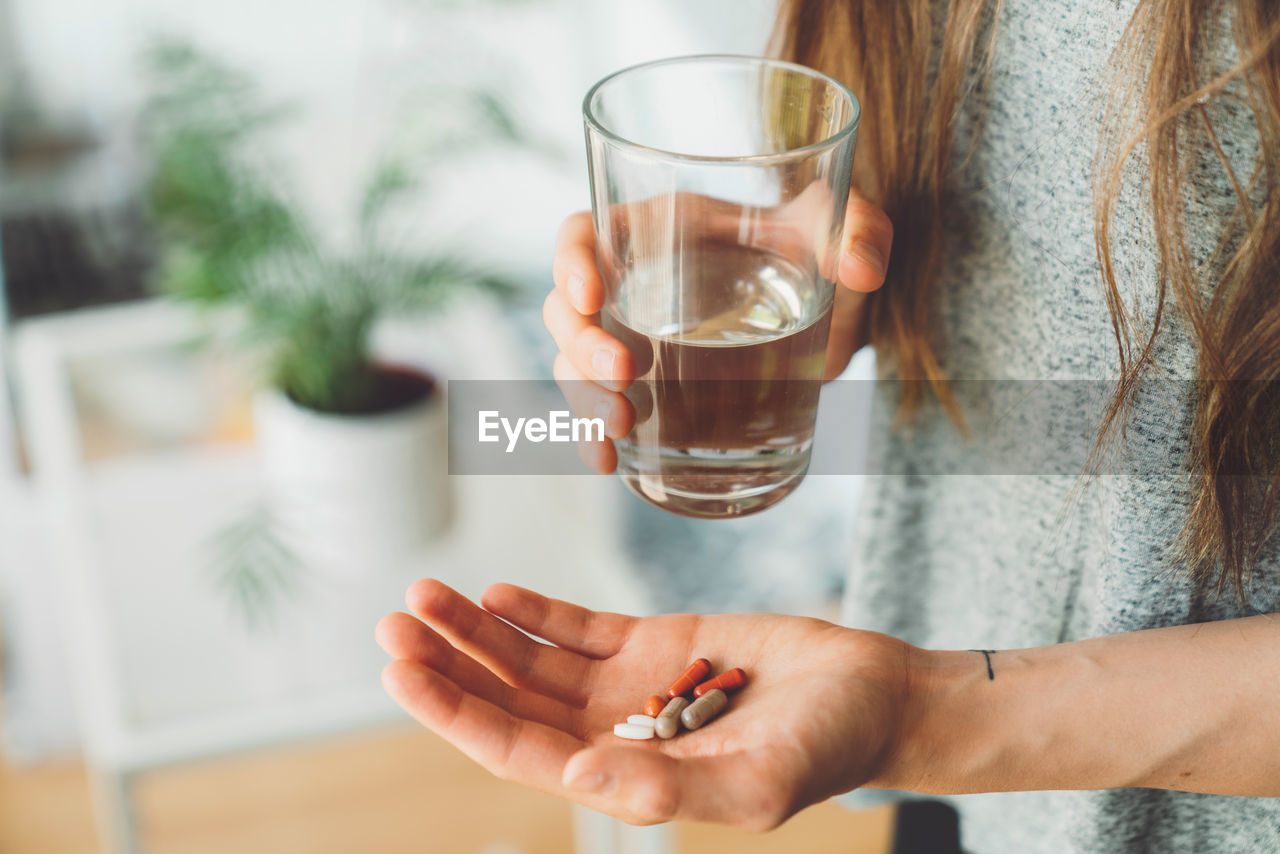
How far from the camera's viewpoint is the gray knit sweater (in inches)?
22.8

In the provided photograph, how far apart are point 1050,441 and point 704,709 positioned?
0.94 ft

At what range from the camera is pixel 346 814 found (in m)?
1.77

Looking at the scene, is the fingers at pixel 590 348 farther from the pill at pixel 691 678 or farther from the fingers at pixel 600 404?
the pill at pixel 691 678

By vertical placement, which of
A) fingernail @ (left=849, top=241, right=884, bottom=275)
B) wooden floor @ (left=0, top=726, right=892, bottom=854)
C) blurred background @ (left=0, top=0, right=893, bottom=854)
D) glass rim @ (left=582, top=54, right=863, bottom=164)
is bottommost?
wooden floor @ (left=0, top=726, right=892, bottom=854)

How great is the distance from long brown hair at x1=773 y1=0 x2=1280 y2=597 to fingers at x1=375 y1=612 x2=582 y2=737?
13.5 inches

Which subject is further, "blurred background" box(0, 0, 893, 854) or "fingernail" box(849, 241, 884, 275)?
"blurred background" box(0, 0, 893, 854)

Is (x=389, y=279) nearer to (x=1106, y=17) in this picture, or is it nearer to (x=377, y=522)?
(x=377, y=522)

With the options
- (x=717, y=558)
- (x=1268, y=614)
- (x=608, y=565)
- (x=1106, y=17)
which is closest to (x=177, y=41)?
(x=608, y=565)

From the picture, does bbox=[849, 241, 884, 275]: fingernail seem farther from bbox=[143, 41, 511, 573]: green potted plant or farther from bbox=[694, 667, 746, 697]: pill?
bbox=[143, 41, 511, 573]: green potted plant

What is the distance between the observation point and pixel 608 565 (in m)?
1.39

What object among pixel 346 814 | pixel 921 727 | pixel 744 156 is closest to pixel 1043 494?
pixel 921 727

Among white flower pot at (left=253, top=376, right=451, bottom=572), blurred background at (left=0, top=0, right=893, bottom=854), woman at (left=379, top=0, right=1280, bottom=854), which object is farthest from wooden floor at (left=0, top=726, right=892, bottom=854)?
woman at (left=379, top=0, right=1280, bottom=854)

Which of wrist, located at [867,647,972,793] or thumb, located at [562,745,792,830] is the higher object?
thumb, located at [562,745,792,830]

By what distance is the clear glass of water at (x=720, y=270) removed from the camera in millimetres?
538
